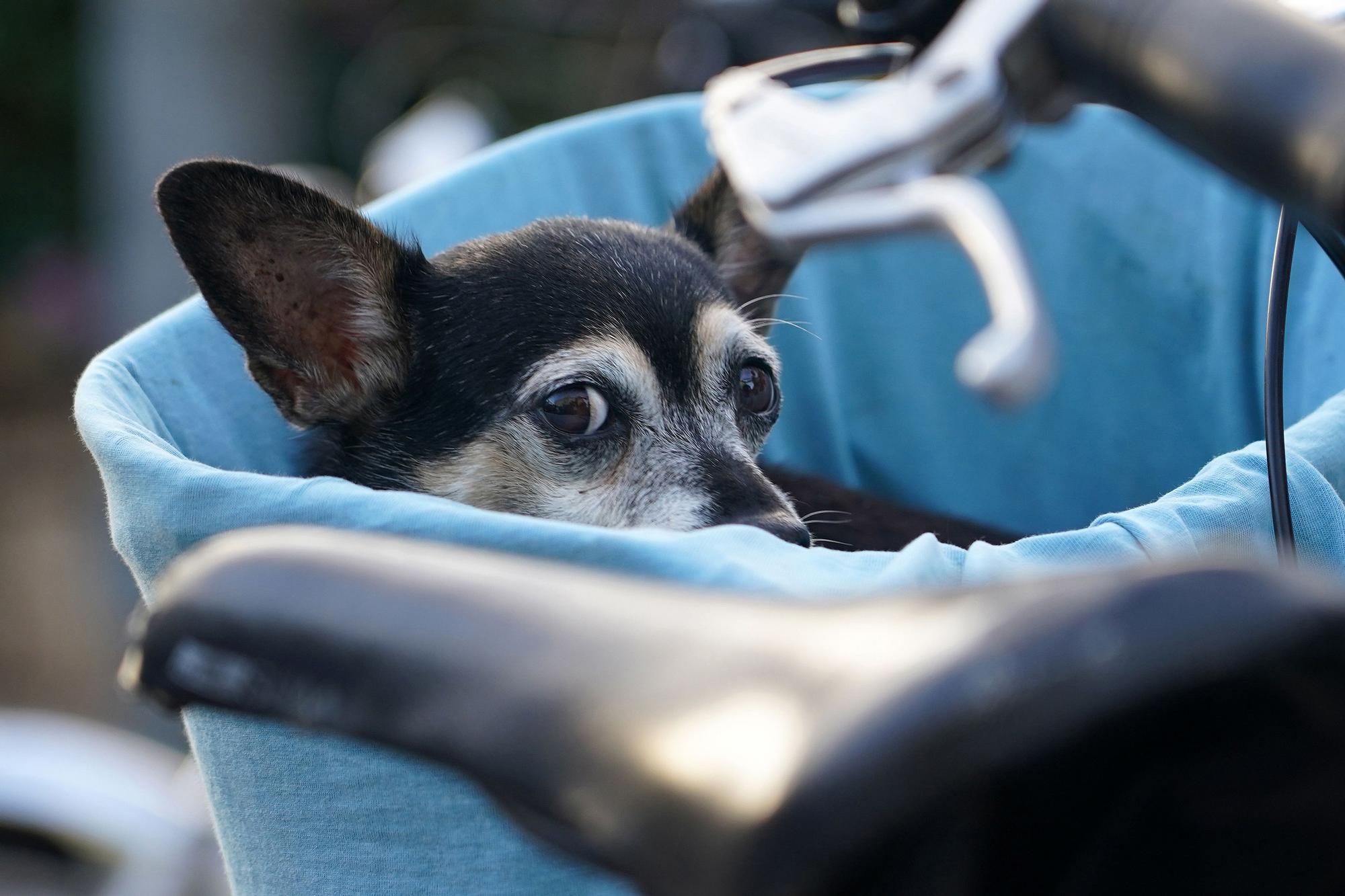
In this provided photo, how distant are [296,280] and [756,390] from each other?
0.68m

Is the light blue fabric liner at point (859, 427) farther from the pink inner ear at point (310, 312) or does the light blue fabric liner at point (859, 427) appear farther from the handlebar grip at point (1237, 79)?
the handlebar grip at point (1237, 79)

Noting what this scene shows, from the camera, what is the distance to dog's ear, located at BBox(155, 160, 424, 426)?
153cm

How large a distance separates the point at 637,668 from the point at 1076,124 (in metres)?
1.72

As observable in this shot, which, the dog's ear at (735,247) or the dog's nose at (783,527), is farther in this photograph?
the dog's ear at (735,247)

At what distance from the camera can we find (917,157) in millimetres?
740

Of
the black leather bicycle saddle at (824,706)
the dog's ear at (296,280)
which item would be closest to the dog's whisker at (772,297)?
the dog's ear at (296,280)

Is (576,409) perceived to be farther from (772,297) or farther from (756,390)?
(772,297)

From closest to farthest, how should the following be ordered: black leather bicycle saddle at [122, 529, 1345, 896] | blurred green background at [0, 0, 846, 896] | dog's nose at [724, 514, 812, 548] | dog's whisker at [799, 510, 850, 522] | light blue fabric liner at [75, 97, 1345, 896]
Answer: black leather bicycle saddle at [122, 529, 1345, 896]
light blue fabric liner at [75, 97, 1345, 896]
dog's nose at [724, 514, 812, 548]
dog's whisker at [799, 510, 850, 522]
blurred green background at [0, 0, 846, 896]

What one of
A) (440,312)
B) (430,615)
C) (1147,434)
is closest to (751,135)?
(430,615)

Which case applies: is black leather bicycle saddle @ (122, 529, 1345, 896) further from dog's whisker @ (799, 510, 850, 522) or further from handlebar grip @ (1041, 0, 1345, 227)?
dog's whisker @ (799, 510, 850, 522)

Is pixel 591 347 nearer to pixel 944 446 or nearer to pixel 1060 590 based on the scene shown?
pixel 944 446

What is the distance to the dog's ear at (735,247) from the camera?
2092 mm

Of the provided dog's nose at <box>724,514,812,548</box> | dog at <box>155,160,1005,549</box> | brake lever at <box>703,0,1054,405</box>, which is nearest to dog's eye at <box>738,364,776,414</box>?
dog at <box>155,160,1005,549</box>

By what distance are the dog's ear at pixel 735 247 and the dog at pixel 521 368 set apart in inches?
7.6
